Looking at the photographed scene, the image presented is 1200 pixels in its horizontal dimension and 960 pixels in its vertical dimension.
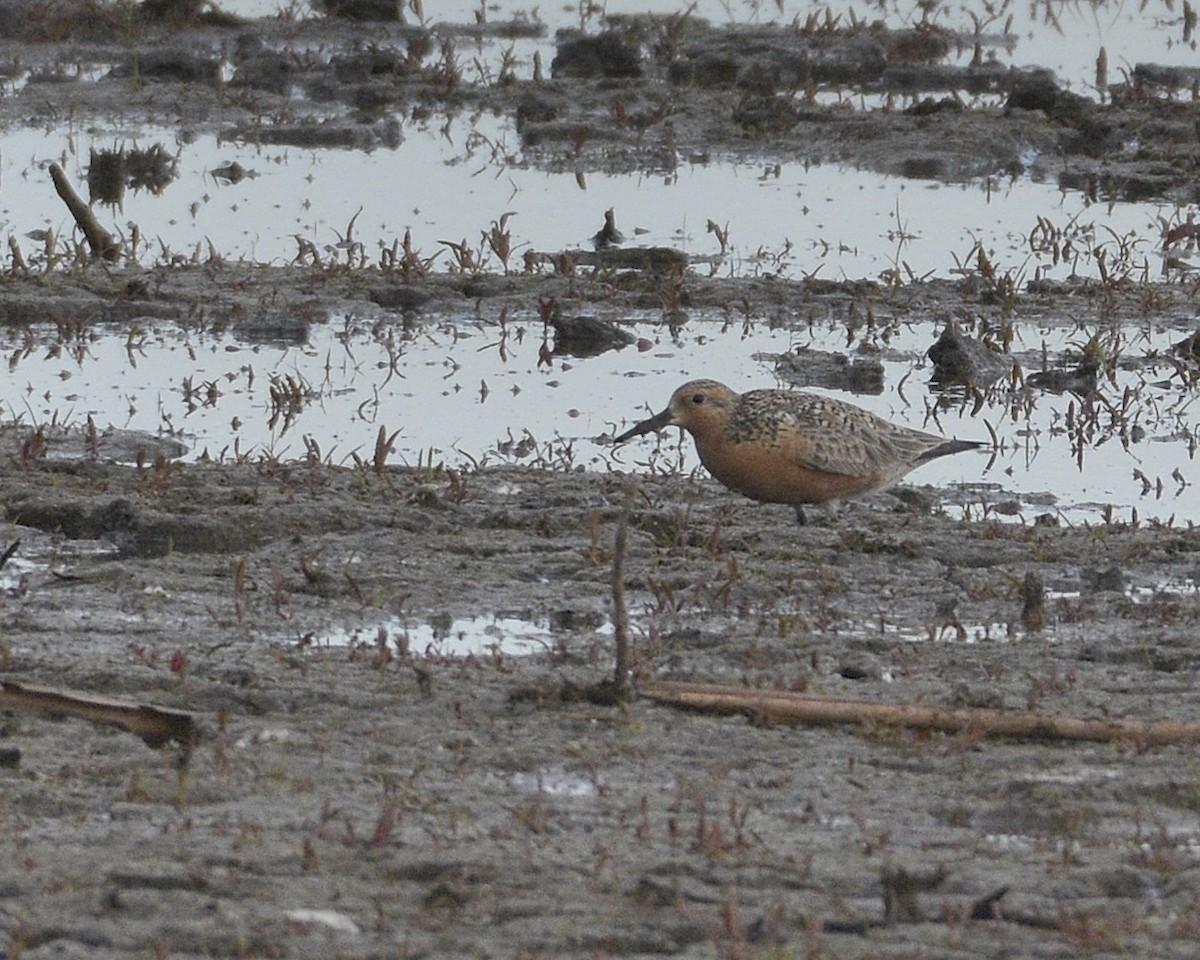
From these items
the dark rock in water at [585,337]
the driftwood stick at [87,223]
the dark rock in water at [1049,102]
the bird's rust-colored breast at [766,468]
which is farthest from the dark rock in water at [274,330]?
the dark rock in water at [1049,102]

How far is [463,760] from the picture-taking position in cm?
564

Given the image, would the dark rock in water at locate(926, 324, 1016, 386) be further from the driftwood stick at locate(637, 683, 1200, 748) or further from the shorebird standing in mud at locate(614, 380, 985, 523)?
the driftwood stick at locate(637, 683, 1200, 748)

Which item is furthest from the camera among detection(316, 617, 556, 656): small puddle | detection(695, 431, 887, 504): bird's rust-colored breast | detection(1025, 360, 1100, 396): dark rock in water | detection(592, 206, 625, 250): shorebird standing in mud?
detection(592, 206, 625, 250): shorebird standing in mud

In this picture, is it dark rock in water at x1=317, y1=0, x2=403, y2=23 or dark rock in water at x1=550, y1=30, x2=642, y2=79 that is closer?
dark rock in water at x1=550, y1=30, x2=642, y2=79

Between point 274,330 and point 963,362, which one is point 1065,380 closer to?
point 963,362

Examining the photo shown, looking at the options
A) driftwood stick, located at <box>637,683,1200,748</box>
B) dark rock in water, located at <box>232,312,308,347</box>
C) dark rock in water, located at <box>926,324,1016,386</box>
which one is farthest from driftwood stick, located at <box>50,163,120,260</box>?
driftwood stick, located at <box>637,683,1200,748</box>

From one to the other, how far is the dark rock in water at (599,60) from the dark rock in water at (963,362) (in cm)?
895

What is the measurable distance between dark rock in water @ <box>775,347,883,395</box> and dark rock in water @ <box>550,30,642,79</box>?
8667mm

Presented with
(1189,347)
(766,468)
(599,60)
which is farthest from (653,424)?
(599,60)

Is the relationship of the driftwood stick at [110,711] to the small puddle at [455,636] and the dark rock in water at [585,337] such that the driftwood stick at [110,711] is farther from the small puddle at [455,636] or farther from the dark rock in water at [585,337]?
the dark rock in water at [585,337]

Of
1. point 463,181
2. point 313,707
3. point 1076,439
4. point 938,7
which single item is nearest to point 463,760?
point 313,707

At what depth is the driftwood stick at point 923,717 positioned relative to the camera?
5.84 metres

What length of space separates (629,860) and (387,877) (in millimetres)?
520

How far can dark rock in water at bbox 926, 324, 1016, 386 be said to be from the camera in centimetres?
1157
